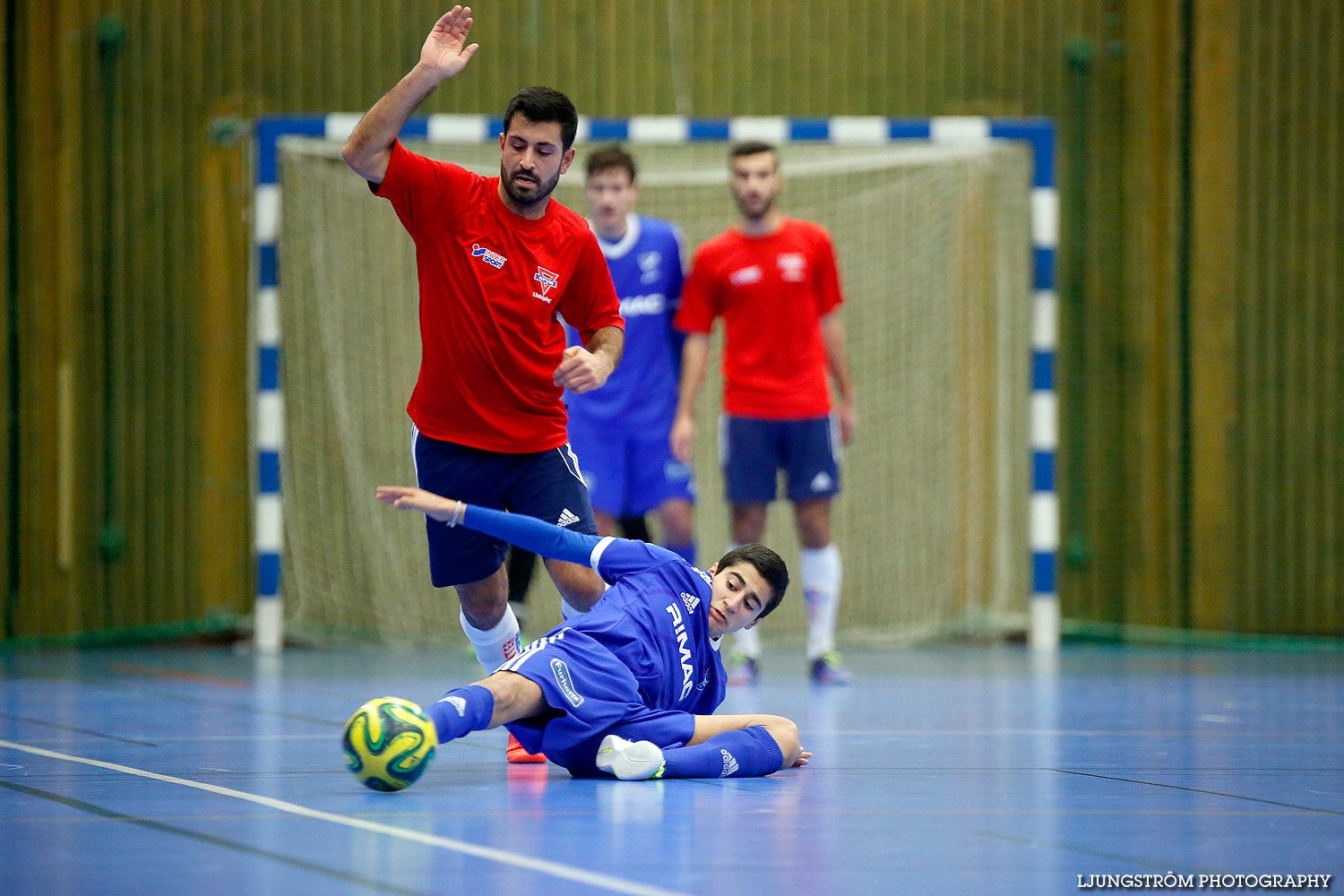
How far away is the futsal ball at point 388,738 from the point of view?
10.3 feet

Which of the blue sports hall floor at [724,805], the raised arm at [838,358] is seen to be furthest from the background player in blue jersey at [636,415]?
the blue sports hall floor at [724,805]

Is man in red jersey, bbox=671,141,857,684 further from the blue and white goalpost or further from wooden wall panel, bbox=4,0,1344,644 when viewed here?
Result: wooden wall panel, bbox=4,0,1344,644

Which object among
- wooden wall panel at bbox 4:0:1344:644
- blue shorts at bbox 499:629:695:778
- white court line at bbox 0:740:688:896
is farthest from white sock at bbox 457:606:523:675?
wooden wall panel at bbox 4:0:1344:644

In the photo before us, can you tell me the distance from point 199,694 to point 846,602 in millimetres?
4277

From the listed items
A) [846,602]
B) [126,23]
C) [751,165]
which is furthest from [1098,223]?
[126,23]

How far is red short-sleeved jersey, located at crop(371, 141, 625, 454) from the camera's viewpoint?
404 cm

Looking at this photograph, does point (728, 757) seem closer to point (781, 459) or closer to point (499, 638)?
point (499, 638)

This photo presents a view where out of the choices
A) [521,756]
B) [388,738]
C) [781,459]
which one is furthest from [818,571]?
[388,738]

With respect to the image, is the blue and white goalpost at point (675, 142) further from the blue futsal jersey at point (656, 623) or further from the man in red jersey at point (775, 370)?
the blue futsal jersey at point (656, 623)

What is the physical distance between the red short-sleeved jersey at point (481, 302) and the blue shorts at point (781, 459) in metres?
2.48

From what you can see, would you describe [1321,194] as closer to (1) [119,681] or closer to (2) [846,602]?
(2) [846,602]

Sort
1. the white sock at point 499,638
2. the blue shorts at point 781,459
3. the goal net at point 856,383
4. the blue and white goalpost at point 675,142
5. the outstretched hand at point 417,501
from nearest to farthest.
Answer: the outstretched hand at point 417,501
the white sock at point 499,638
the blue shorts at point 781,459
the blue and white goalpost at point 675,142
the goal net at point 856,383

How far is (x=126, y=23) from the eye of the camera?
852 centimetres

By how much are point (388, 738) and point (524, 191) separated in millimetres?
1572
